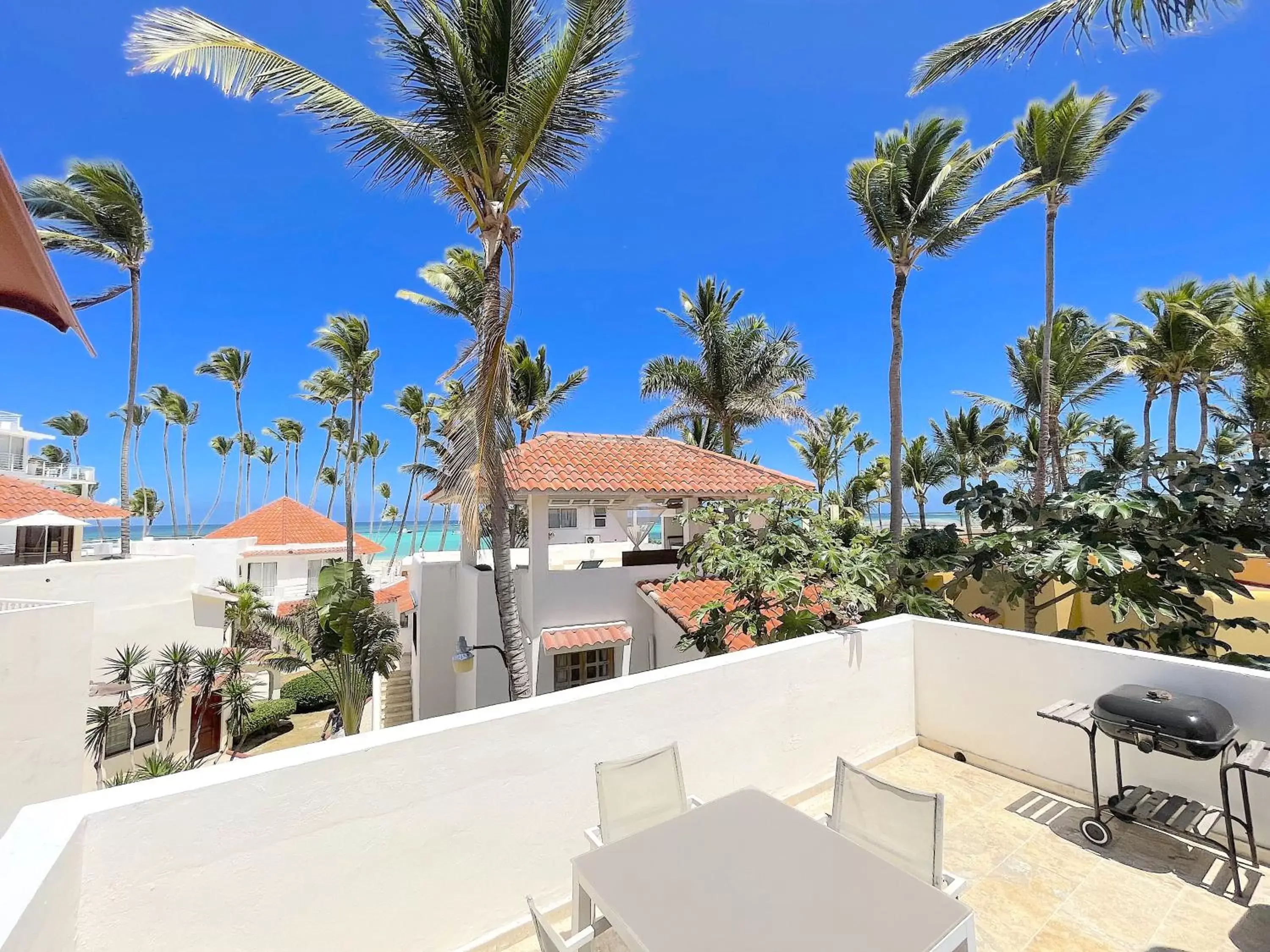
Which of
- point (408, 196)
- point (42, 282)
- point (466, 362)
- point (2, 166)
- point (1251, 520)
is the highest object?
point (408, 196)

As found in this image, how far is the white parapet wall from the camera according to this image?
2.08m

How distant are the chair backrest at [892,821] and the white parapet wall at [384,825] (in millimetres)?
1176

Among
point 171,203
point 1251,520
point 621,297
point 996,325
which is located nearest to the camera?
point 1251,520

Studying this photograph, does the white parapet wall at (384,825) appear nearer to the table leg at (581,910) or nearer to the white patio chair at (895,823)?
the table leg at (581,910)

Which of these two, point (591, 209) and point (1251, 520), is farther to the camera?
point (591, 209)

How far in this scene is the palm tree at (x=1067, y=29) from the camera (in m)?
5.46

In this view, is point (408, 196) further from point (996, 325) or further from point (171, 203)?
point (996, 325)

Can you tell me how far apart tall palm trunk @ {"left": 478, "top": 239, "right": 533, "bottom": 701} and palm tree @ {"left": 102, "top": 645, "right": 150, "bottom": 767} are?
12562 millimetres

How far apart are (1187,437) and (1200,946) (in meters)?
Result: 39.1

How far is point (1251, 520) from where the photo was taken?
590cm

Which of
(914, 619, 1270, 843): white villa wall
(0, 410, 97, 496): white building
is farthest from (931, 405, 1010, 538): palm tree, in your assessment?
(0, 410, 97, 496): white building

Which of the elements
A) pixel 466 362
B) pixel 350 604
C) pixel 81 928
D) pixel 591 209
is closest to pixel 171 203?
pixel 591 209

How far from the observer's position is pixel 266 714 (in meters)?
20.0

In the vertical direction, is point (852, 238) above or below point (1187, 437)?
above
